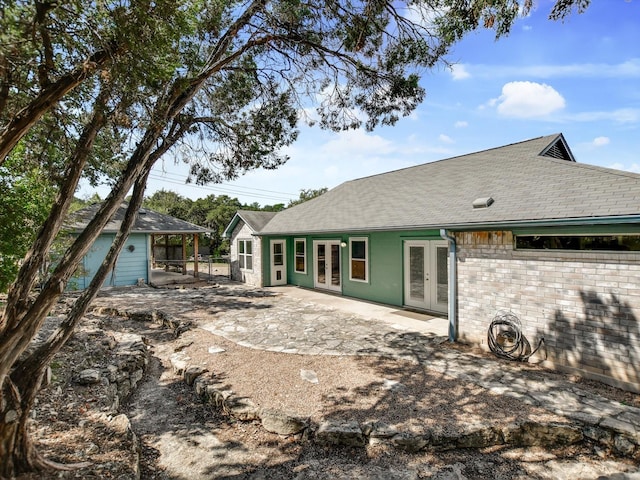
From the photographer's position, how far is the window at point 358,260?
465 inches

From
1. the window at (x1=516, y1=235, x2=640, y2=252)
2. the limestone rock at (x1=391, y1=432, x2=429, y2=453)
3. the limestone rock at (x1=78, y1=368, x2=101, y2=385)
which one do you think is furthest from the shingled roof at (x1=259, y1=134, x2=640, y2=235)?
the limestone rock at (x1=78, y1=368, x2=101, y2=385)

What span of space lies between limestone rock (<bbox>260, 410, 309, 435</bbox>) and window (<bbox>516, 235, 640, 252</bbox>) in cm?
520

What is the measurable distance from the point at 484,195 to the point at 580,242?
Result: 270 cm

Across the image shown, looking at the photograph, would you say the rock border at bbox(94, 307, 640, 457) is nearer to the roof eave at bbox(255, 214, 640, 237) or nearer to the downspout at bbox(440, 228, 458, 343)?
the roof eave at bbox(255, 214, 640, 237)

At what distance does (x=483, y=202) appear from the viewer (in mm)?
7535

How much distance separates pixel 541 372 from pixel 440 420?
266 centimetres

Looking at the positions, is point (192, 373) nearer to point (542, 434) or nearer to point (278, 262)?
point (542, 434)

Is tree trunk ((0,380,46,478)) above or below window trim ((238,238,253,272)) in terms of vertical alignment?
below

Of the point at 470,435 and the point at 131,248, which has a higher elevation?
the point at 131,248

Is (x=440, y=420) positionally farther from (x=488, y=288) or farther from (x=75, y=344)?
(x=75, y=344)

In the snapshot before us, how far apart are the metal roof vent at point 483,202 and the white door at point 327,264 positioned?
608 centimetres

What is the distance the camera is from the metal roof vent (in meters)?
7.50

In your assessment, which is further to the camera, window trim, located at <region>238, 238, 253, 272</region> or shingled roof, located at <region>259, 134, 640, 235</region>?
window trim, located at <region>238, 238, 253, 272</region>

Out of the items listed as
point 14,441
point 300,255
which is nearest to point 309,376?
point 14,441
